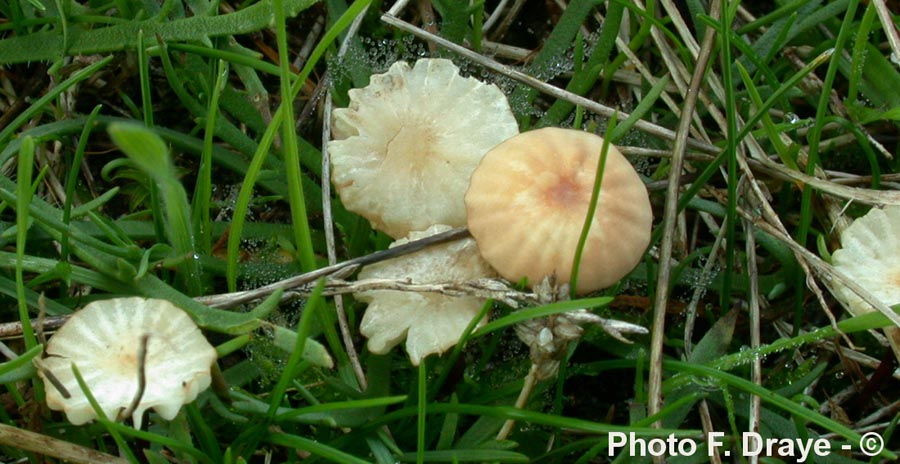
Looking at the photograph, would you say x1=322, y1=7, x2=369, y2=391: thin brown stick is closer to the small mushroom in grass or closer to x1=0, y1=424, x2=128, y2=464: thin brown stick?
x1=0, y1=424, x2=128, y2=464: thin brown stick

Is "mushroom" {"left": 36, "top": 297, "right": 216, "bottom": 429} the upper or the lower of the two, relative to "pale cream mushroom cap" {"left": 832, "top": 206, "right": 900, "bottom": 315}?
lower

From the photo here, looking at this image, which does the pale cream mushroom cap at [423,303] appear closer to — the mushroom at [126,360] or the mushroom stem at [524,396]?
the mushroom stem at [524,396]

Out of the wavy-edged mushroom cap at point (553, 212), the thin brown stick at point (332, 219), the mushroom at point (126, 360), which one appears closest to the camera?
the mushroom at point (126, 360)

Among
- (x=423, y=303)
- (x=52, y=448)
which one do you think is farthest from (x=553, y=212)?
(x=52, y=448)

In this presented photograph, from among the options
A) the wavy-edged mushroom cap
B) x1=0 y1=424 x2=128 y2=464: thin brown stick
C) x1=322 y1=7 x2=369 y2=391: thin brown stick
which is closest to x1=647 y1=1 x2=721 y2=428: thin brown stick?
the wavy-edged mushroom cap

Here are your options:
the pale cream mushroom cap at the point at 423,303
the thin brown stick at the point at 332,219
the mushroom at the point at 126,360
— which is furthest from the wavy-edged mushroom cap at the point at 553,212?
the mushroom at the point at 126,360

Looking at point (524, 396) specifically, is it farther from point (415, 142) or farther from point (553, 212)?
point (415, 142)
